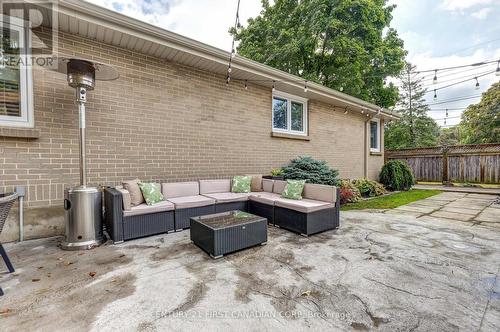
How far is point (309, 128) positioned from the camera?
24.6ft

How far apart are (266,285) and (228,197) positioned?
252 cm

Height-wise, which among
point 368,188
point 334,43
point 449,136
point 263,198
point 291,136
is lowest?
point 368,188

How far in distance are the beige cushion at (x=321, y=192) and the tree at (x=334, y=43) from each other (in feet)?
25.0

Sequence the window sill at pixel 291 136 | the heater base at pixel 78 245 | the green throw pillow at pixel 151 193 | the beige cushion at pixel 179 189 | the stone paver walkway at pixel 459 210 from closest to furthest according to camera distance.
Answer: the heater base at pixel 78 245 → the green throw pillow at pixel 151 193 → the beige cushion at pixel 179 189 → the stone paver walkway at pixel 459 210 → the window sill at pixel 291 136

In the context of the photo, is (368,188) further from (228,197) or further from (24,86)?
(24,86)

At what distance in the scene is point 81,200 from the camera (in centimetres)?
317

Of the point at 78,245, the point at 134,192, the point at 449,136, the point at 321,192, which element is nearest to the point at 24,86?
the point at 134,192

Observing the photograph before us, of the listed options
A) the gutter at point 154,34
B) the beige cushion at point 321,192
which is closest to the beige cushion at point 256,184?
the beige cushion at point 321,192

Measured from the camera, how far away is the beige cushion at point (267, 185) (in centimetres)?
519

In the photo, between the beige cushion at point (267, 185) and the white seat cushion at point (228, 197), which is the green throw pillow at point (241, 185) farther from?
the beige cushion at point (267, 185)

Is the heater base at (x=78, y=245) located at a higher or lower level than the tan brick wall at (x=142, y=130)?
lower

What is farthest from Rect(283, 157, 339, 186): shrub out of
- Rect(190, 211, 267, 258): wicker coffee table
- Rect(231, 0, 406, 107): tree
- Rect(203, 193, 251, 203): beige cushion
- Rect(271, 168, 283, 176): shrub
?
Rect(231, 0, 406, 107): tree

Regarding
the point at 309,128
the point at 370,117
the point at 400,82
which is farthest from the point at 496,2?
the point at 400,82

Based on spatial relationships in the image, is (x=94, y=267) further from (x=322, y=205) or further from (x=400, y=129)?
(x=400, y=129)
